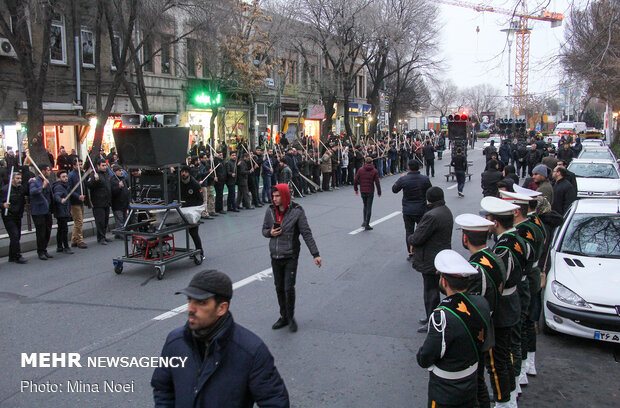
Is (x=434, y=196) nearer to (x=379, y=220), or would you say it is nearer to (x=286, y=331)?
(x=286, y=331)

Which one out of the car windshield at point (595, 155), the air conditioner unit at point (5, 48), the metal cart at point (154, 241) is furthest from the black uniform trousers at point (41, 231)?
the car windshield at point (595, 155)

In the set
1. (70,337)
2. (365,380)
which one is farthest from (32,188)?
(365,380)

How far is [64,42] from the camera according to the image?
2306cm

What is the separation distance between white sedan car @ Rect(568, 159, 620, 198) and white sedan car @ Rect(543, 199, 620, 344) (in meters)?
7.87

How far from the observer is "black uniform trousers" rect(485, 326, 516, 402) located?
4.47 meters

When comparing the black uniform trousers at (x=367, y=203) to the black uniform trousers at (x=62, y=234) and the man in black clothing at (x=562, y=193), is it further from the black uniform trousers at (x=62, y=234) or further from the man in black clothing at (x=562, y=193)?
the black uniform trousers at (x=62, y=234)

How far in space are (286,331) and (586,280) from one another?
3.57 meters

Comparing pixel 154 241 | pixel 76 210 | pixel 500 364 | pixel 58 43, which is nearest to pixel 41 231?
pixel 76 210

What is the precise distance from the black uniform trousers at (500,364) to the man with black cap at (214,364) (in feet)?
7.72

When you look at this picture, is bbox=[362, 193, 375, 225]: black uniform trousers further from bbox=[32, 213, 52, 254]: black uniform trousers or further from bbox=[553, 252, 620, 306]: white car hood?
bbox=[32, 213, 52, 254]: black uniform trousers

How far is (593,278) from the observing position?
6.35 meters

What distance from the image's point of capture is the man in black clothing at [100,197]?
12.3 m

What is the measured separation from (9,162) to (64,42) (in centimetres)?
867

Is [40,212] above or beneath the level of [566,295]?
above
